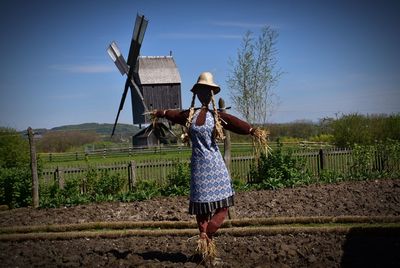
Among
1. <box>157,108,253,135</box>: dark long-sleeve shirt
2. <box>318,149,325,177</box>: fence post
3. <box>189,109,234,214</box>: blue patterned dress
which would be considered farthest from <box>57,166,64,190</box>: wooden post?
<box>318,149,325,177</box>: fence post

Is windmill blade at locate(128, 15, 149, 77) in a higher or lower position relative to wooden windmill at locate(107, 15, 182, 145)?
higher

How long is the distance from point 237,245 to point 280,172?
5131 millimetres

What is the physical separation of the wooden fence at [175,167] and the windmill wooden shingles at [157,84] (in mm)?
16496

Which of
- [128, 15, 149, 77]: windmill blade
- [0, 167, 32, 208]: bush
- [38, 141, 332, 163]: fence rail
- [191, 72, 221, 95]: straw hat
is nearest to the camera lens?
[191, 72, 221, 95]: straw hat

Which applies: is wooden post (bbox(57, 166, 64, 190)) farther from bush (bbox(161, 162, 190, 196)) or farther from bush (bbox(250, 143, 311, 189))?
bush (bbox(250, 143, 311, 189))

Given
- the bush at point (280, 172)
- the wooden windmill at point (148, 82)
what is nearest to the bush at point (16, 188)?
the bush at point (280, 172)

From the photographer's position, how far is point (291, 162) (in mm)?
Result: 10203

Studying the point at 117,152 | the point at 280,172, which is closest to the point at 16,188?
the point at 280,172

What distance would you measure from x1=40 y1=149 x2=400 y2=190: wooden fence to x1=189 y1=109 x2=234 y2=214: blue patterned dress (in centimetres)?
596

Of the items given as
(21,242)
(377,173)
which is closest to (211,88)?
(21,242)

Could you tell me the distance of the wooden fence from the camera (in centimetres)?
1082

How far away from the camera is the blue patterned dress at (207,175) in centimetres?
455

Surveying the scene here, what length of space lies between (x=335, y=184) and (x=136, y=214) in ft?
16.2

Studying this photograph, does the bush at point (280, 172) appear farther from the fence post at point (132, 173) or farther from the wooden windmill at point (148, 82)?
the wooden windmill at point (148, 82)
